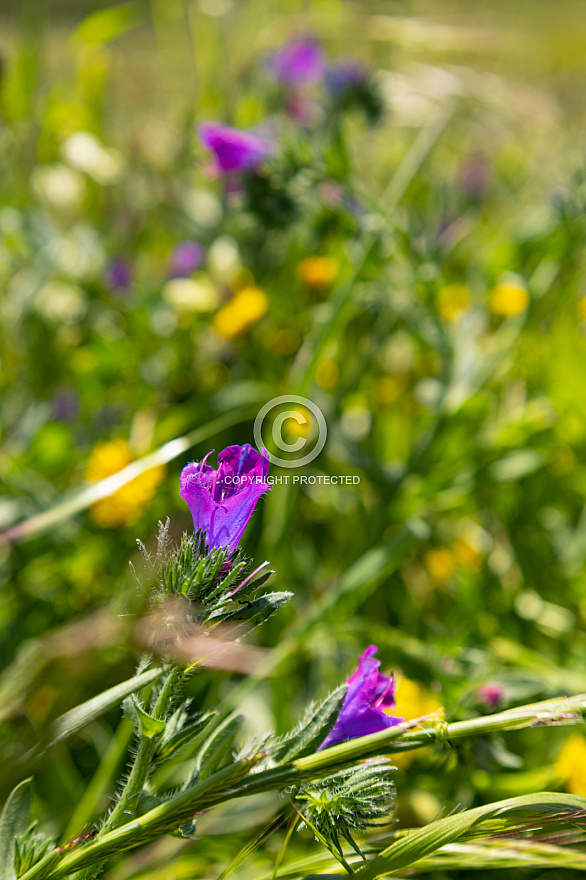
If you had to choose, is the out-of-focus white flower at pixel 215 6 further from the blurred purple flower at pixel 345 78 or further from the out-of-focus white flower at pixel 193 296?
the out-of-focus white flower at pixel 193 296

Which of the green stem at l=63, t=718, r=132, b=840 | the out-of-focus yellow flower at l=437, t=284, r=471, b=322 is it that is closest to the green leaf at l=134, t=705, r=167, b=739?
the green stem at l=63, t=718, r=132, b=840

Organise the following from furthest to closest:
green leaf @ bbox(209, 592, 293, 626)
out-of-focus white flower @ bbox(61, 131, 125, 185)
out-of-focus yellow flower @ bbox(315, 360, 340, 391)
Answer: out-of-focus white flower @ bbox(61, 131, 125, 185)
out-of-focus yellow flower @ bbox(315, 360, 340, 391)
green leaf @ bbox(209, 592, 293, 626)

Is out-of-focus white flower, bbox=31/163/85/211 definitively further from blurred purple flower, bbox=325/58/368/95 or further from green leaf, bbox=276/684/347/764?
green leaf, bbox=276/684/347/764

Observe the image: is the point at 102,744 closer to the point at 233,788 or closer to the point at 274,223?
the point at 233,788

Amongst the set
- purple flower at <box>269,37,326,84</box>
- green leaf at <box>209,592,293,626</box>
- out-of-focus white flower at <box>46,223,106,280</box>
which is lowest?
green leaf at <box>209,592,293,626</box>

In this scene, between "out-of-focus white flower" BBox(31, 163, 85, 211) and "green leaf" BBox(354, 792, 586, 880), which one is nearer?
"green leaf" BBox(354, 792, 586, 880)

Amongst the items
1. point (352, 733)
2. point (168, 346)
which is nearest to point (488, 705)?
point (352, 733)

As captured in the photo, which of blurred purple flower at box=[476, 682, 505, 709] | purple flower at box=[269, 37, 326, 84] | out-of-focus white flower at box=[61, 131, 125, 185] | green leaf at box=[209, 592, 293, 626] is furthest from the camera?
purple flower at box=[269, 37, 326, 84]

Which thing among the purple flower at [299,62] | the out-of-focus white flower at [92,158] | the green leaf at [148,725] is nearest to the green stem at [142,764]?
the green leaf at [148,725]
